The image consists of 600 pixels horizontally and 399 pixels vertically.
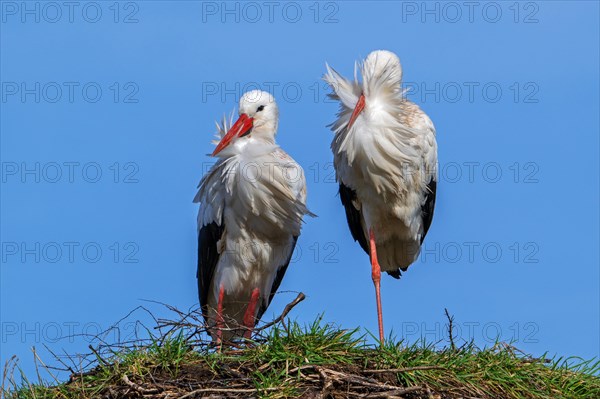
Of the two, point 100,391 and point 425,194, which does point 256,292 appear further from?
point 100,391

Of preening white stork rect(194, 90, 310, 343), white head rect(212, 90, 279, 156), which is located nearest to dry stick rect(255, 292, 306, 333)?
preening white stork rect(194, 90, 310, 343)

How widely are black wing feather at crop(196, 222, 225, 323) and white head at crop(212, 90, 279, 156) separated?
25.1 inches

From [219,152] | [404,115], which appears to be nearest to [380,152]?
[404,115]

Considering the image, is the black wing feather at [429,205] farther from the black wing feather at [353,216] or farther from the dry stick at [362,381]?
the dry stick at [362,381]

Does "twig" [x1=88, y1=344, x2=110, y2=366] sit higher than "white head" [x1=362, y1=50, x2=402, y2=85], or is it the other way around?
"white head" [x1=362, y1=50, x2=402, y2=85]

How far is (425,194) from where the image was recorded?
23.7 ft

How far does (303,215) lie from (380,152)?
24.8 inches

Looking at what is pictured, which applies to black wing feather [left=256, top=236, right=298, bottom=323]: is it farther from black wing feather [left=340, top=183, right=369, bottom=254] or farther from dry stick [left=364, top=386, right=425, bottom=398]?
dry stick [left=364, top=386, right=425, bottom=398]

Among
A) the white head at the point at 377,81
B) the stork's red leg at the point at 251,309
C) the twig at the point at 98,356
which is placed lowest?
the twig at the point at 98,356

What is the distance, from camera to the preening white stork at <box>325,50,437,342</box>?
22.3 feet

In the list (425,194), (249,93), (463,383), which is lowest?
(463,383)

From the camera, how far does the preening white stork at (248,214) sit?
684cm

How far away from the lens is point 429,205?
7348 mm

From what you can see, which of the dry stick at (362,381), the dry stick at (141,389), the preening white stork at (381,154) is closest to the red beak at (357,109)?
the preening white stork at (381,154)
